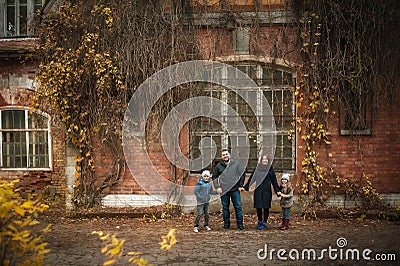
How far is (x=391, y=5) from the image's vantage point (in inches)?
354

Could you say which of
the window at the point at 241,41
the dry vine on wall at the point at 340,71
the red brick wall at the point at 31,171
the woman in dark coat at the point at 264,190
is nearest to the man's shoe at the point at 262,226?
the woman in dark coat at the point at 264,190

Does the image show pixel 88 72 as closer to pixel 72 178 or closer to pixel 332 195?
pixel 72 178

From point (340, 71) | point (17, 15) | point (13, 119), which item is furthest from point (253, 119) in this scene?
point (17, 15)

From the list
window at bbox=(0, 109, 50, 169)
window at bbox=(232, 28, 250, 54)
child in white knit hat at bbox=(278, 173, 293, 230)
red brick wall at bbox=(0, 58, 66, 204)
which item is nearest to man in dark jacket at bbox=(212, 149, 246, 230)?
child in white knit hat at bbox=(278, 173, 293, 230)

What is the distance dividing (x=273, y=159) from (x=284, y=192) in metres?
1.62

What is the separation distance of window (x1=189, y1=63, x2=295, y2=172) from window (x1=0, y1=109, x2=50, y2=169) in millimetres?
5108

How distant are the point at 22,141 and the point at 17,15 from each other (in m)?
3.92

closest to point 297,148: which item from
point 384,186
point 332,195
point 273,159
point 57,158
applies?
point 273,159

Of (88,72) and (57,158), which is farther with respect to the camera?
(57,158)

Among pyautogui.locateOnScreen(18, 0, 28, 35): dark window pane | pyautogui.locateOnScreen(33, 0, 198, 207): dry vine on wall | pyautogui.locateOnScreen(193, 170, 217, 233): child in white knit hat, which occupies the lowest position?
pyautogui.locateOnScreen(193, 170, 217, 233): child in white knit hat

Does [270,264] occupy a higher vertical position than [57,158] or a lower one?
lower

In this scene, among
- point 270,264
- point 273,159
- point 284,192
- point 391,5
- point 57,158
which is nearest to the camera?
point 270,264

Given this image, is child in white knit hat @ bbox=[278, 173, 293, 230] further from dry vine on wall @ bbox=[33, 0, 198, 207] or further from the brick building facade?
dry vine on wall @ bbox=[33, 0, 198, 207]

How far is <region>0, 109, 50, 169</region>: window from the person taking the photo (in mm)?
11656
